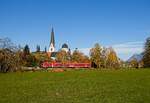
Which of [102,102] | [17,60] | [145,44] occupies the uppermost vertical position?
[145,44]

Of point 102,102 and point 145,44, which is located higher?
point 145,44

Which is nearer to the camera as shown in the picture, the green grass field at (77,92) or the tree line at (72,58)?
the green grass field at (77,92)

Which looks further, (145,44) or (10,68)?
(145,44)

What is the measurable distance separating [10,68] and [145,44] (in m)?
64.7

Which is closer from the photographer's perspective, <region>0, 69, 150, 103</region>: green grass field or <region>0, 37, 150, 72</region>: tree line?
<region>0, 69, 150, 103</region>: green grass field

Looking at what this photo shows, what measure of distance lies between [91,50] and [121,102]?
4119 inches

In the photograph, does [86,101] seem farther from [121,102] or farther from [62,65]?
[62,65]

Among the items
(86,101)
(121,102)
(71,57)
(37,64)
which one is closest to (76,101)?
(86,101)

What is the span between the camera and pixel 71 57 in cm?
15212

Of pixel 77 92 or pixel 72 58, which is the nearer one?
pixel 77 92

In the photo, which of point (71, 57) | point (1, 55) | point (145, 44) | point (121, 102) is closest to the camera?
point (121, 102)

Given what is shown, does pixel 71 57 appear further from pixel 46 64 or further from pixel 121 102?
pixel 121 102

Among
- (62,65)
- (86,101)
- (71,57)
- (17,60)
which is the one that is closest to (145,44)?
(62,65)

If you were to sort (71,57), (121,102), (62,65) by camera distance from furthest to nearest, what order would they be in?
(71,57) < (62,65) < (121,102)
